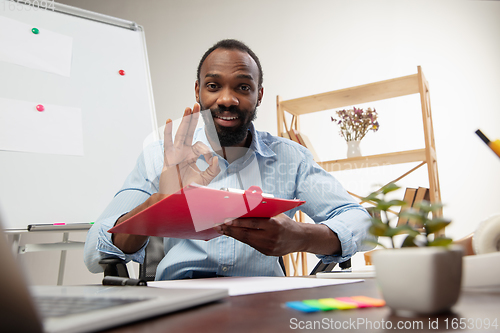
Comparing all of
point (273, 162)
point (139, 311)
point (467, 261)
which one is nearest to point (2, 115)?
point (273, 162)

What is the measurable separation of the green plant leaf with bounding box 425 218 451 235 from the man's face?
2.89 feet

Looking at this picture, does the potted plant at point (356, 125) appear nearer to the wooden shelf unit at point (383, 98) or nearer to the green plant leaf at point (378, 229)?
the wooden shelf unit at point (383, 98)

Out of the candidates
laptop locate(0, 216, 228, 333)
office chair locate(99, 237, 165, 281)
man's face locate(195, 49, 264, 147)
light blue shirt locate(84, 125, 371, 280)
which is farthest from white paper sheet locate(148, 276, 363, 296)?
man's face locate(195, 49, 264, 147)

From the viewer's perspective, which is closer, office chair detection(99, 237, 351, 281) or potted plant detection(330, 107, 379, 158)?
office chair detection(99, 237, 351, 281)

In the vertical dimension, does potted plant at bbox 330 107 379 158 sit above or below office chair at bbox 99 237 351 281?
above

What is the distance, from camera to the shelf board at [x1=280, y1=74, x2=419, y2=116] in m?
1.76

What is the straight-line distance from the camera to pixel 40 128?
133cm

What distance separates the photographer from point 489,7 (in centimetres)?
216

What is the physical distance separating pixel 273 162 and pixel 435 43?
5.55 feet

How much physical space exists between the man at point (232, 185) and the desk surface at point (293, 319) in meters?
0.30

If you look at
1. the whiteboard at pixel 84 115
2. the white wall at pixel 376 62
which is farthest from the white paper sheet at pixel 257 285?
the white wall at pixel 376 62

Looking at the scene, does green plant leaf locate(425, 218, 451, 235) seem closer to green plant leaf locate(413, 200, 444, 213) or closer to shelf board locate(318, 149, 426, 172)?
green plant leaf locate(413, 200, 444, 213)

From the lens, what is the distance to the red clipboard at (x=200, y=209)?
18.6 inches

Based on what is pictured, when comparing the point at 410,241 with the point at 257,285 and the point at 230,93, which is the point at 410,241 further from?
the point at 230,93
